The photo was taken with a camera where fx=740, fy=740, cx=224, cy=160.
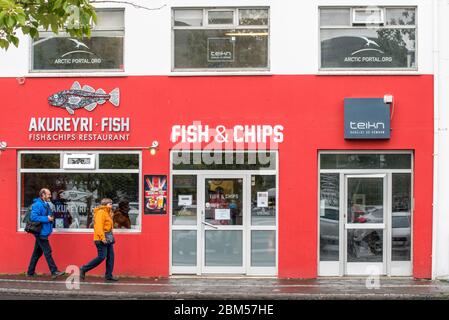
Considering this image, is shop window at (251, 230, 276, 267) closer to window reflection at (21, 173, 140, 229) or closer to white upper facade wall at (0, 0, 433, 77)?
window reflection at (21, 173, 140, 229)

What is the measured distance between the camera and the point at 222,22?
53.0 feet

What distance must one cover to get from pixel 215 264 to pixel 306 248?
1989 millimetres

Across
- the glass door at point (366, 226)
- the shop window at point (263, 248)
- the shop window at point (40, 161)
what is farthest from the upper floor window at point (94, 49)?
the glass door at point (366, 226)

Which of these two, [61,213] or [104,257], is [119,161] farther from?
[104,257]

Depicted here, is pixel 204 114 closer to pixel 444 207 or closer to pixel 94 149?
pixel 94 149

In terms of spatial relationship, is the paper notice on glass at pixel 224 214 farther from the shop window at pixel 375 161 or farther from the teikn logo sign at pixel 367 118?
the teikn logo sign at pixel 367 118

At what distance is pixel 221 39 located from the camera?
1614cm

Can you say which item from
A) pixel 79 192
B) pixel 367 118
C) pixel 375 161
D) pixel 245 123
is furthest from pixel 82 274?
pixel 367 118

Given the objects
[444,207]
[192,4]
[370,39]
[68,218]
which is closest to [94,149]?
[68,218]

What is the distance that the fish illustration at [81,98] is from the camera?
1611cm

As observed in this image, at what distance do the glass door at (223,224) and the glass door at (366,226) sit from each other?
2259mm

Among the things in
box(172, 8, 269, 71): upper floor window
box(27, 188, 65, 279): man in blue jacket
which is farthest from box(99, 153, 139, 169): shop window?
box(172, 8, 269, 71): upper floor window

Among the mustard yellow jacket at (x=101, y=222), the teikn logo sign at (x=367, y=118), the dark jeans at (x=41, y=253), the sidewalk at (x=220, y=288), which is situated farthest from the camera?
the teikn logo sign at (x=367, y=118)

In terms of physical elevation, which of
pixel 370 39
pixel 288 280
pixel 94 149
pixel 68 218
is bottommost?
pixel 288 280
